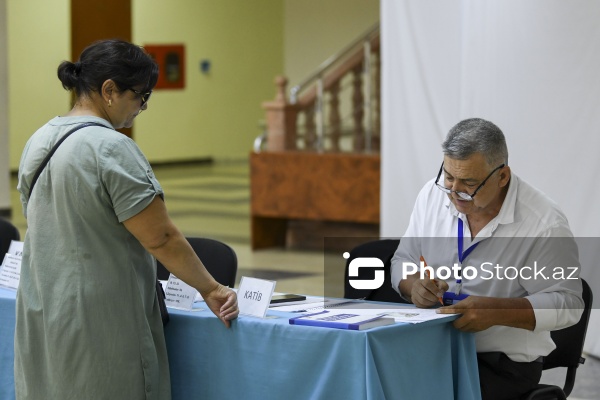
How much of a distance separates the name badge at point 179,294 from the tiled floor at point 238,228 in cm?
232

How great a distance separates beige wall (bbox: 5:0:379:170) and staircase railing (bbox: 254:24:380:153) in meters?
4.73

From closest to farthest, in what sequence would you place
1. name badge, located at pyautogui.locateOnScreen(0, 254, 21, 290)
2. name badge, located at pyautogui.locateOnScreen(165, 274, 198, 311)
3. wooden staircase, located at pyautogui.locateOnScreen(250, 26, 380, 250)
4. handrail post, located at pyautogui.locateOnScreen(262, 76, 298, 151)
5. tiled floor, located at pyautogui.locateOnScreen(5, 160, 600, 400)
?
name badge, located at pyautogui.locateOnScreen(165, 274, 198, 311) → name badge, located at pyautogui.locateOnScreen(0, 254, 21, 290) → tiled floor, located at pyautogui.locateOnScreen(5, 160, 600, 400) → wooden staircase, located at pyautogui.locateOnScreen(250, 26, 380, 250) → handrail post, located at pyautogui.locateOnScreen(262, 76, 298, 151)

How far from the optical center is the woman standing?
2912mm

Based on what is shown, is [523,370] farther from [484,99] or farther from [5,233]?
[484,99]

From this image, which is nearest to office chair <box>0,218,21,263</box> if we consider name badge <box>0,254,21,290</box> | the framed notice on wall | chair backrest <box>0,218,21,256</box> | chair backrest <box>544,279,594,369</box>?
chair backrest <box>0,218,21,256</box>

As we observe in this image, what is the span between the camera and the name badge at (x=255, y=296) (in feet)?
10.3

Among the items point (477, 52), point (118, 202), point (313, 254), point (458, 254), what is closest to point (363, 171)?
point (313, 254)

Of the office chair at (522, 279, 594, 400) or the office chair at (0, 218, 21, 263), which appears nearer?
the office chair at (522, 279, 594, 400)

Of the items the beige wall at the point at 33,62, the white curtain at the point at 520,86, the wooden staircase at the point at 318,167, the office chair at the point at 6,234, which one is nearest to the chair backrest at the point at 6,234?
the office chair at the point at 6,234

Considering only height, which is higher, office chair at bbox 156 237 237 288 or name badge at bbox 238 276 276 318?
name badge at bbox 238 276 276 318

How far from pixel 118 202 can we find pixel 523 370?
1372mm

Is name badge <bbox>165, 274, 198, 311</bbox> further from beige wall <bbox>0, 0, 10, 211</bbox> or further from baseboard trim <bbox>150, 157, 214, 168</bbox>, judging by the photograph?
baseboard trim <bbox>150, 157, 214, 168</bbox>

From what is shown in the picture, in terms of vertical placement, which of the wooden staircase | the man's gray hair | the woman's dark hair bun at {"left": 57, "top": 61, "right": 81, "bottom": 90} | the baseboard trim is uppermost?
the woman's dark hair bun at {"left": 57, "top": 61, "right": 81, "bottom": 90}

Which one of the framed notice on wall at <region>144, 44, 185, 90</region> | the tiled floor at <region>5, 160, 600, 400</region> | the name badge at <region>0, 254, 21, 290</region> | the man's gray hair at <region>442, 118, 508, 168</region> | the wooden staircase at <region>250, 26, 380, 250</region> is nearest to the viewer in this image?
the man's gray hair at <region>442, 118, 508, 168</region>
